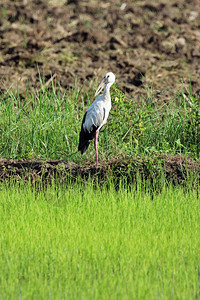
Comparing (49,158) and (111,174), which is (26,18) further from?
(111,174)

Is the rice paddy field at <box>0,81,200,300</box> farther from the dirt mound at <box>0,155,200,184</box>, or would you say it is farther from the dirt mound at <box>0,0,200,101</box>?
the dirt mound at <box>0,0,200,101</box>

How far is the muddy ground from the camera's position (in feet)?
30.1

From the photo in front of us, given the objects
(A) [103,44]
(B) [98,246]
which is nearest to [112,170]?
(B) [98,246]

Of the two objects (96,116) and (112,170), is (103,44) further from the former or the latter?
(112,170)

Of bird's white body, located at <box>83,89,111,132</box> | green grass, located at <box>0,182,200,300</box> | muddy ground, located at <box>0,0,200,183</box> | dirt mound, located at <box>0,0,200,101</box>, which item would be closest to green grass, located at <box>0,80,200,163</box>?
bird's white body, located at <box>83,89,111,132</box>

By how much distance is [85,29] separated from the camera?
10.9 m

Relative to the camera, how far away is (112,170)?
20.6 feet

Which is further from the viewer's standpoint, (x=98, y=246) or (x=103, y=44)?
(x=103, y=44)

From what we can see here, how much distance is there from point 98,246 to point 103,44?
6911mm

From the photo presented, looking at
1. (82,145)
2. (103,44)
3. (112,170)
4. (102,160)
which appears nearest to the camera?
(112,170)

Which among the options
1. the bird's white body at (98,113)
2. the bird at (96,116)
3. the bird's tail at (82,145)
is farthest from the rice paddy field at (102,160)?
the bird's white body at (98,113)

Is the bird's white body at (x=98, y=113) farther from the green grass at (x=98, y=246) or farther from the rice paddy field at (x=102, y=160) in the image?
the green grass at (x=98, y=246)

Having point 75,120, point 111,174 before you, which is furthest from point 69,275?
point 75,120

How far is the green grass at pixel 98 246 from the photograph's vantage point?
11.5ft
